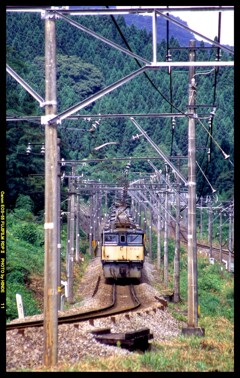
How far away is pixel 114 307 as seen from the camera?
2611cm

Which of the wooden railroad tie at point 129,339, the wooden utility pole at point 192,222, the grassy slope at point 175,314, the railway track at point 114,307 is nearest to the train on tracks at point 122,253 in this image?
the railway track at point 114,307

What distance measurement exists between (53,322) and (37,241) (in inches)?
1114

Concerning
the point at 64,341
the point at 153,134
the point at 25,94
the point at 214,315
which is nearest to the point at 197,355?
the point at 64,341

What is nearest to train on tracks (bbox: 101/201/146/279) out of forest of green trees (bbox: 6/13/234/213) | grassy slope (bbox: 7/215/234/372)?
grassy slope (bbox: 7/215/234/372)

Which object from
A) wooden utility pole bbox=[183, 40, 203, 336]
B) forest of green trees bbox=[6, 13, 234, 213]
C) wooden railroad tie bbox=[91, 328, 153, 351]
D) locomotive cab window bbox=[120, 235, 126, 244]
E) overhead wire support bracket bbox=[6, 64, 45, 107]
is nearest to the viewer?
overhead wire support bracket bbox=[6, 64, 45, 107]

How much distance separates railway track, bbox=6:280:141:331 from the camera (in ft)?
60.7

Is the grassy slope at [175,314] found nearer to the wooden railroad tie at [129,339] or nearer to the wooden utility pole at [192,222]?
the wooden railroad tie at [129,339]

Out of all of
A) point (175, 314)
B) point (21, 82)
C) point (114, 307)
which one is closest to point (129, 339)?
point (21, 82)

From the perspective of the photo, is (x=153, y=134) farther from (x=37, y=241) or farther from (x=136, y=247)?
(x=136, y=247)

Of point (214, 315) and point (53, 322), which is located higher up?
point (53, 322)

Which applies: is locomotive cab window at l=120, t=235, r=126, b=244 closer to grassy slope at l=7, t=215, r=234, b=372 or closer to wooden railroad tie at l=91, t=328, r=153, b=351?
grassy slope at l=7, t=215, r=234, b=372

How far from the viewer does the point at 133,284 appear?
120 ft

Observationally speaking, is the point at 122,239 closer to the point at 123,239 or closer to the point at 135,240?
the point at 123,239

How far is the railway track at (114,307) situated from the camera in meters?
18.5
